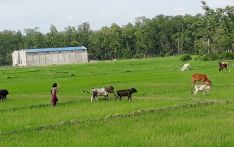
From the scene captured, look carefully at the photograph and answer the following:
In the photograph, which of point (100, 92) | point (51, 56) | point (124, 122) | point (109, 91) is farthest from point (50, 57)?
point (124, 122)

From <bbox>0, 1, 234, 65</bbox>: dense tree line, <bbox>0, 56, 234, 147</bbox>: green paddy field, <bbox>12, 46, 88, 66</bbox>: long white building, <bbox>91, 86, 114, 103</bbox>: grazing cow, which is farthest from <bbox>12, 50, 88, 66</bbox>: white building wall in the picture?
<bbox>91, 86, 114, 103</bbox>: grazing cow

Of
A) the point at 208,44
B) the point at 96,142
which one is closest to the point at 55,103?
the point at 96,142

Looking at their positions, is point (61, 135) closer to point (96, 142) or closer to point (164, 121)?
point (96, 142)

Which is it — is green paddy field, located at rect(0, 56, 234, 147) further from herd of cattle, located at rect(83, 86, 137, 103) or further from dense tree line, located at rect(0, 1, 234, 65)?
dense tree line, located at rect(0, 1, 234, 65)

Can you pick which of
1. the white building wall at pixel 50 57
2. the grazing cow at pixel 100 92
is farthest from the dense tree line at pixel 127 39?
the grazing cow at pixel 100 92

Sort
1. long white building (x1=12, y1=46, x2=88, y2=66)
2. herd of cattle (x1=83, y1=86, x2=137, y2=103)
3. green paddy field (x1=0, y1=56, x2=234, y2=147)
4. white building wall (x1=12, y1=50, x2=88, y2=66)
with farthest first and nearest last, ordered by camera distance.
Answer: white building wall (x1=12, y1=50, x2=88, y2=66), long white building (x1=12, y1=46, x2=88, y2=66), herd of cattle (x1=83, y1=86, x2=137, y2=103), green paddy field (x1=0, y1=56, x2=234, y2=147)

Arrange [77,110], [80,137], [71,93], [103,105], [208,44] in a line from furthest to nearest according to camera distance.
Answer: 1. [208,44]
2. [71,93]
3. [103,105]
4. [77,110]
5. [80,137]

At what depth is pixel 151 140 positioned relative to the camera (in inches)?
423

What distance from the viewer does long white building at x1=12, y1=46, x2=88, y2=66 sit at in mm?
97375

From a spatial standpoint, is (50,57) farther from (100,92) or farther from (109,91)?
(100,92)

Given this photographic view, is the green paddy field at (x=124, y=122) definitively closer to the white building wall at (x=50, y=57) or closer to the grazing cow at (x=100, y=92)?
the grazing cow at (x=100, y=92)

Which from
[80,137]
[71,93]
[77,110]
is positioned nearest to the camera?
[80,137]

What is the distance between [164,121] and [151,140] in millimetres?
2930

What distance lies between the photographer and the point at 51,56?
99000mm
